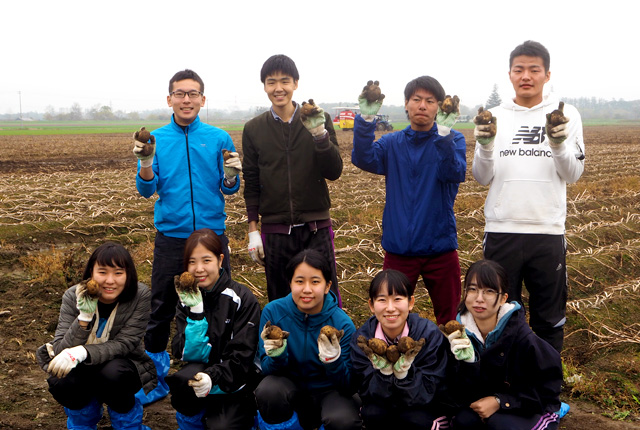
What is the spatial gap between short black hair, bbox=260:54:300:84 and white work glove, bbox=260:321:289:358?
1.49 m

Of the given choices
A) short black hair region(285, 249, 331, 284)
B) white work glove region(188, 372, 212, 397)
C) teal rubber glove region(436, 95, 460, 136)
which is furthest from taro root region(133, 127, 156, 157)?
teal rubber glove region(436, 95, 460, 136)

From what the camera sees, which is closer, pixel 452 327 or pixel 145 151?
pixel 452 327

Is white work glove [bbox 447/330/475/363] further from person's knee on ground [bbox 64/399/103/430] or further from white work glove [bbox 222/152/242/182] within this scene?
person's knee on ground [bbox 64/399/103/430]

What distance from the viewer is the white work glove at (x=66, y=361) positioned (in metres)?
2.72

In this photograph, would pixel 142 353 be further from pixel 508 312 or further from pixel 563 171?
pixel 563 171

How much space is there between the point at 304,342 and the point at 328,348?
0.86 ft

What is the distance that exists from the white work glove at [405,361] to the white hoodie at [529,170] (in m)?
1.03

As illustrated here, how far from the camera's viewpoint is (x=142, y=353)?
10.4 ft

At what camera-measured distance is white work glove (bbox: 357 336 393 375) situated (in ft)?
8.16

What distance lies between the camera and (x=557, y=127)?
2.77 m

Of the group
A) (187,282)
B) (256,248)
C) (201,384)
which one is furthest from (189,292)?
(256,248)

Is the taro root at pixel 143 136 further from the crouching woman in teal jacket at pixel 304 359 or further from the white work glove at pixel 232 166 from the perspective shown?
the crouching woman in teal jacket at pixel 304 359

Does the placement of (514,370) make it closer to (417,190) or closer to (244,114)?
(417,190)

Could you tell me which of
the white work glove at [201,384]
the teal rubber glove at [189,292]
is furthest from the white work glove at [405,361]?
the teal rubber glove at [189,292]
